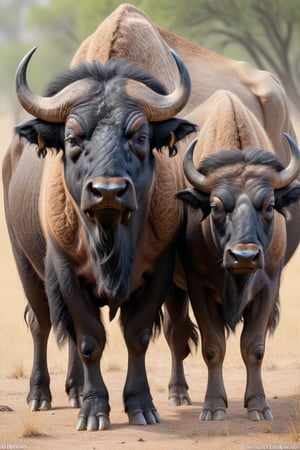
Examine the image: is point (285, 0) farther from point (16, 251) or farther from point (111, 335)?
point (16, 251)

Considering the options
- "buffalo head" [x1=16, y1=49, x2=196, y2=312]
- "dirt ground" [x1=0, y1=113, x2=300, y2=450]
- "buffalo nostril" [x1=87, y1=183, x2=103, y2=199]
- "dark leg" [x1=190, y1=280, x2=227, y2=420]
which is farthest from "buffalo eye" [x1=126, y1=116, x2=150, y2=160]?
"dirt ground" [x1=0, y1=113, x2=300, y2=450]

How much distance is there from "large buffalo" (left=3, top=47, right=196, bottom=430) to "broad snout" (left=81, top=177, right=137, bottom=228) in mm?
40

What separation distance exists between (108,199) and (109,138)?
0.56 meters

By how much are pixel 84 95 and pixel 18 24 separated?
261ft

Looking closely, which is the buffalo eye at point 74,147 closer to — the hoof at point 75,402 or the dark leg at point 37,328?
the dark leg at point 37,328

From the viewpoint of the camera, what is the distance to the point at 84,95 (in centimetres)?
868

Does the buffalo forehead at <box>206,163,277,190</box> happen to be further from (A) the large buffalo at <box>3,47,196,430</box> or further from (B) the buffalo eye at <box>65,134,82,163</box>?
(B) the buffalo eye at <box>65,134,82,163</box>

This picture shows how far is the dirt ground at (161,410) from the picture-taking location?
26.4 feet

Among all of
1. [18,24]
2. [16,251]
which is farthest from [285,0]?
[18,24]

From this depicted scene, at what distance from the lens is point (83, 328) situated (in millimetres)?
8883

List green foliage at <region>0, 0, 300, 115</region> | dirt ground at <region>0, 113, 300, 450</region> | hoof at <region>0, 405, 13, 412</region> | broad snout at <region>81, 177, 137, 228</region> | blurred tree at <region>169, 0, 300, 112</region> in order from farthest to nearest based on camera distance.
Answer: blurred tree at <region>169, 0, 300, 112</region>, green foliage at <region>0, 0, 300, 115</region>, hoof at <region>0, 405, 13, 412</region>, dirt ground at <region>0, 113, 300, 450</region>, broad snout at <region>81, 177, 137, 228</region>

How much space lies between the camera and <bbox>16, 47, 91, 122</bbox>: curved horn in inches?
344

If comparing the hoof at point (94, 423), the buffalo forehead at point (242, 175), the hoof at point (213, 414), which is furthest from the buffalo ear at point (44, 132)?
the hoof at point (213, 414)

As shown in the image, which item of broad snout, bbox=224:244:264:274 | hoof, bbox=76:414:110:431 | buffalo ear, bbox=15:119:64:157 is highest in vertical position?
buffalo ear, bbox=15:119:64:157
